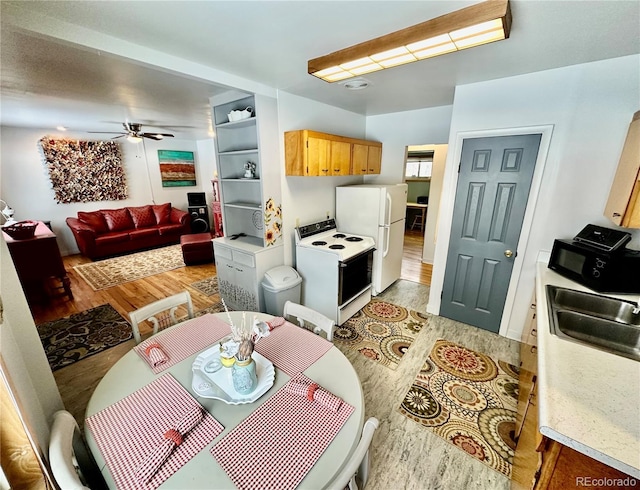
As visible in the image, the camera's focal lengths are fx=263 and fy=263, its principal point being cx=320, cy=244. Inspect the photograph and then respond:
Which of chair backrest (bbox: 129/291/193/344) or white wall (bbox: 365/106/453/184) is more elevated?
white wall (bbox: 365/106/453/184)

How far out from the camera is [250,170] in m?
3.09

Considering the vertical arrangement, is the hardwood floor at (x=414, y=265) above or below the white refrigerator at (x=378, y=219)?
below

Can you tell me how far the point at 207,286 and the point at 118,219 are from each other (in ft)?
10.7

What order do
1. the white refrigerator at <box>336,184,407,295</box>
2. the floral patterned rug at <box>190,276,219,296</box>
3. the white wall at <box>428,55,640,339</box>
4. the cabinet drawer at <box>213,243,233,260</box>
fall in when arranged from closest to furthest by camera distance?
the white wall at <box>428,55,640,339</box> → the cabinet drawer at <box>213,243,233,260</box> → the white refrigerator at <box>336,184,407,295</box> → the floral patterned rug at <box>190,276,219,296</box>

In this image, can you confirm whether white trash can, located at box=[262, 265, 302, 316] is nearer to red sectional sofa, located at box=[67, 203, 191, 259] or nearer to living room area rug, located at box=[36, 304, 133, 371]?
living room area rug, located at box=[36, 304, 133, 371]

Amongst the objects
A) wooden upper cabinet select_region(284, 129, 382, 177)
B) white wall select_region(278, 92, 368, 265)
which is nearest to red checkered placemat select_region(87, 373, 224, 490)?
white wall select_region(278, 92, 368, 265)

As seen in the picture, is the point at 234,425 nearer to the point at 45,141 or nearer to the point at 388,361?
the point at 388,361

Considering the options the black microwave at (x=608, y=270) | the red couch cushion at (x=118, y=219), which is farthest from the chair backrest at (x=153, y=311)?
the red couch cushion at (x=118, y=219)

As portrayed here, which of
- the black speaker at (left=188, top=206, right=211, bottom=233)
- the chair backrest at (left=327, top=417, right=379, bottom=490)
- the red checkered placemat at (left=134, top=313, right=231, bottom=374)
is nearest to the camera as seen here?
the chair backrest at (left=327, top=417, right=379, bottom=490)

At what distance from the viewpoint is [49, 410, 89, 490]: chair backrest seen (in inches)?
32.0

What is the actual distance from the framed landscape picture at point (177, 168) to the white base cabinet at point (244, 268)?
4.67 m

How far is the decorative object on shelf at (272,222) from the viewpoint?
292cm

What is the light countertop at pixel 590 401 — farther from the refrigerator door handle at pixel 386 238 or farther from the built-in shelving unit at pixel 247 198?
the built-in shelving unit at pixel 247 198

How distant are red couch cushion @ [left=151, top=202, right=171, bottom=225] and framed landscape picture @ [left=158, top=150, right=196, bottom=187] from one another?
764 mm
